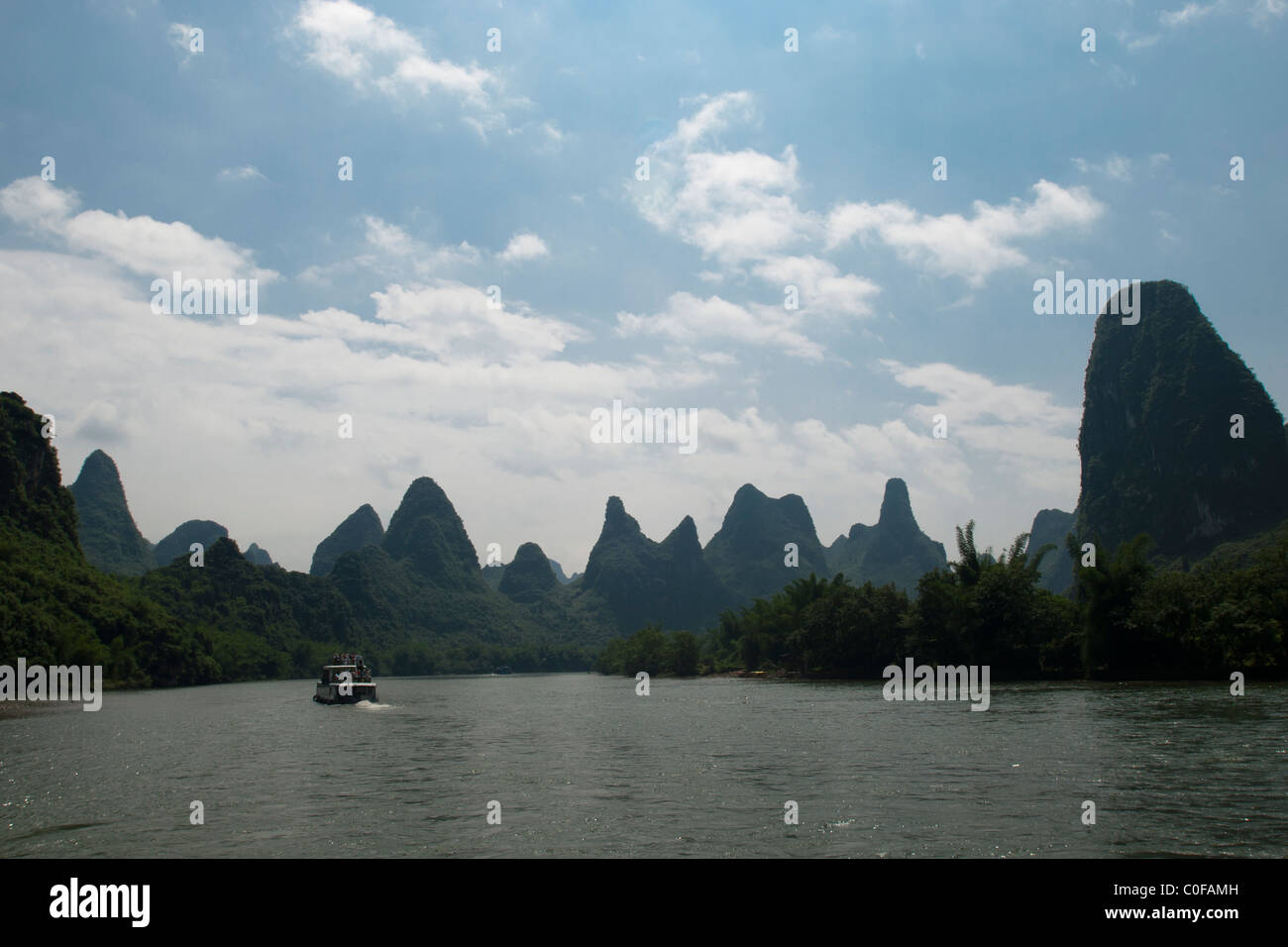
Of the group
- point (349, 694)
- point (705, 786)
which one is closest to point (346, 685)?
point (349, 694)

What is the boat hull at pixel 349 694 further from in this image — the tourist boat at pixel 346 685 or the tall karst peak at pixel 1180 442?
the tall karst peak at pixel 1180 442

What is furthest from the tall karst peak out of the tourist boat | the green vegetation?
the tourist boat

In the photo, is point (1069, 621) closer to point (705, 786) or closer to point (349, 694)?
point (705, 786)

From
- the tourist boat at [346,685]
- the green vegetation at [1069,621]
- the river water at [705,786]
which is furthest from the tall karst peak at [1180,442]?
the tourist boat at [346,685]

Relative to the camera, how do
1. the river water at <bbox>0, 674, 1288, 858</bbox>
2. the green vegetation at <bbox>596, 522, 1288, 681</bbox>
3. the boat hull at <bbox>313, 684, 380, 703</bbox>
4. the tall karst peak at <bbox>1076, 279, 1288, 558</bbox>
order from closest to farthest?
the river water at <bbox>0, 674, 1288, 858</bbox>
the green vegetation at <bbox>596, 522, 1288, 681</bbox>
the boat hull at <bbox>313, 684, 380, 703</bbox>
the tall karst peak at <bbox>1076, 279, 1288, 558</bbox>

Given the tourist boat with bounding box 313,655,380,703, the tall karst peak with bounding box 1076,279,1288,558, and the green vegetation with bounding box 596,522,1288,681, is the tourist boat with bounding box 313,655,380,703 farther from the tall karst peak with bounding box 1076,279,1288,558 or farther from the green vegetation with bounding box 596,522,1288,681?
the tall karst peak with bounding box 1076,279,1288,558
